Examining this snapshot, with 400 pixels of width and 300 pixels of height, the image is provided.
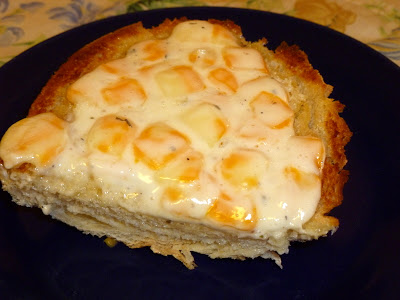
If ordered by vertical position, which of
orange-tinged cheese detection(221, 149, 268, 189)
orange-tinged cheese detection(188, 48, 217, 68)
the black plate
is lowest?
the black plate

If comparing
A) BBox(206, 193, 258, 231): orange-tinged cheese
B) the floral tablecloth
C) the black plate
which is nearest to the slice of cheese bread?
BBox(206, 193, 258, 231): orange-tinged cheese

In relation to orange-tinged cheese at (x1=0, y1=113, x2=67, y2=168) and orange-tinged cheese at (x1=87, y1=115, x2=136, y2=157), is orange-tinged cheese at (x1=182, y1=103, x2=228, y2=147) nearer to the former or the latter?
orange-tinged cheese at (x1=87, y1=115, x2=136, y2=157)

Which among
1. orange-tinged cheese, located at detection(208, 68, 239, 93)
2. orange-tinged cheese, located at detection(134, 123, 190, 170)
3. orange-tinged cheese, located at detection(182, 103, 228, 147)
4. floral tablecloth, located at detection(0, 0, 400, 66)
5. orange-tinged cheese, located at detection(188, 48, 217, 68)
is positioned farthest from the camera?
floral tablecloth, located at detection(0, 0, 400, 66)

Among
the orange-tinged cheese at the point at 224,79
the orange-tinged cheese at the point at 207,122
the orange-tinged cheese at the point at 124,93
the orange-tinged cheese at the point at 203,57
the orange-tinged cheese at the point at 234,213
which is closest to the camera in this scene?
the orange-tinged cheese at the point at 234,213

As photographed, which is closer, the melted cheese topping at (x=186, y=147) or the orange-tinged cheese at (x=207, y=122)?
the melted cheese topping at (x=186, y=147)

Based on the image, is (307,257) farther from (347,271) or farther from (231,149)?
(231,149)

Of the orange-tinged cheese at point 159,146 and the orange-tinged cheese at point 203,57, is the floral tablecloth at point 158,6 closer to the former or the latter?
the orange-tinged cheese at point 203,57

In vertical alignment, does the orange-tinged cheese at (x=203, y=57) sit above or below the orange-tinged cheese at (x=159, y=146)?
Answer: above

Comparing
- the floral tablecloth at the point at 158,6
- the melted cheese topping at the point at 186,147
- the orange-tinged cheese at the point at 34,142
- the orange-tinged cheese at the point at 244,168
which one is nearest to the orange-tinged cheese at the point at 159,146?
the melted cheese topping at the point at 186,147
